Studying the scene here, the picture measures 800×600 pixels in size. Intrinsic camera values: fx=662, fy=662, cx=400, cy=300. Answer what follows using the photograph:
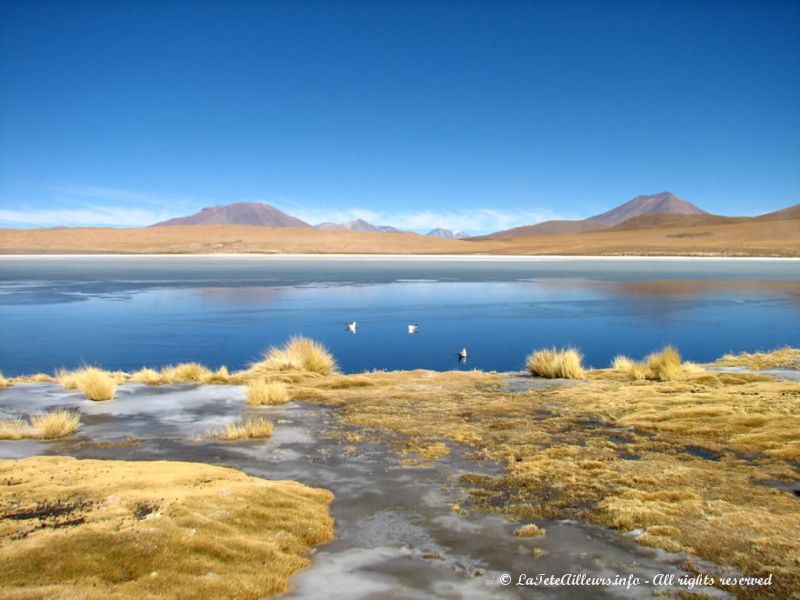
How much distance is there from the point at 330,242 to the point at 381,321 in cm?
9989

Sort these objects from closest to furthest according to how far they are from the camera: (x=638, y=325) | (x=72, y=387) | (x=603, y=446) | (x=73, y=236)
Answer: (x=603, y=446) < (x=72, y=387) < (x=638, y=325) < (x=73, y=236)

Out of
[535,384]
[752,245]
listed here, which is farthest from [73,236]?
[535,384]

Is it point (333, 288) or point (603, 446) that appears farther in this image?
point (333, 288)

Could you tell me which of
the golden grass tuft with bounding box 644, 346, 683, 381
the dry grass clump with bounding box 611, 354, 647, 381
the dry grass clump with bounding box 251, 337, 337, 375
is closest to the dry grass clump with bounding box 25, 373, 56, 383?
the dry grass clump with bounding box 251, 337, 337, 375

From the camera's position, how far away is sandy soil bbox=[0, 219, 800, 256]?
10181 cm

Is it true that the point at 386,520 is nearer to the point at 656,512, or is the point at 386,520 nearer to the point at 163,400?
the point at 656,512

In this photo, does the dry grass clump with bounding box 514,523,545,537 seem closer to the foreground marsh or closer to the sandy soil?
the foreground marsh

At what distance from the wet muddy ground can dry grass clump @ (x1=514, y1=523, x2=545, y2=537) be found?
0.06m

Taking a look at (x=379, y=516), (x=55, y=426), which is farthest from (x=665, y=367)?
(x=55, y=426)

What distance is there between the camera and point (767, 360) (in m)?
15.8

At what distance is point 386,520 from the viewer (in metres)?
6.11

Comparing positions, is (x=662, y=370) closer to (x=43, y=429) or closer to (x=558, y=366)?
(x=558, y=366)

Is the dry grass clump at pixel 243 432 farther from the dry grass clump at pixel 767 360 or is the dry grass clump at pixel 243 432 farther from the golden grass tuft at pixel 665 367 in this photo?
the dry grass clump at pixel 767 360

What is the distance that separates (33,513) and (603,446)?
21.0 feet
